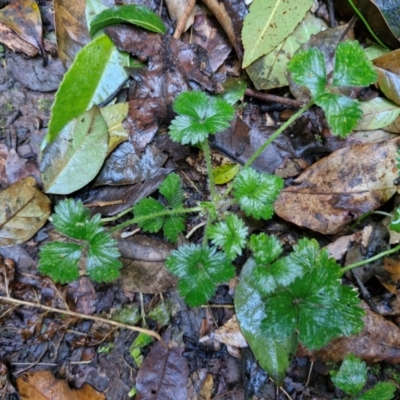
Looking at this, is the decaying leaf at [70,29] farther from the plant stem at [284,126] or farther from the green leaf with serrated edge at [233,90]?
the plant stem at [284,126]

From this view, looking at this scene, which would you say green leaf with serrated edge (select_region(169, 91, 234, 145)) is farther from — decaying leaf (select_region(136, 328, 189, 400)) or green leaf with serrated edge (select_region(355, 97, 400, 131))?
decaying leaf (select_region(136, 328, 189, 400))

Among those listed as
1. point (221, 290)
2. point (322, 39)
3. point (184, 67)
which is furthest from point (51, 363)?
point (322, 39)

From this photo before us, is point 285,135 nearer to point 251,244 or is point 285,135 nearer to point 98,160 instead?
point 251,244

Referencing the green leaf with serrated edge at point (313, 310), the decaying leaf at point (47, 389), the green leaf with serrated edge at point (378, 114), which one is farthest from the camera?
the green leaf with serrated edge at point (378, 114)

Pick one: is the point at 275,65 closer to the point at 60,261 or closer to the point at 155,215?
the point at 155,215

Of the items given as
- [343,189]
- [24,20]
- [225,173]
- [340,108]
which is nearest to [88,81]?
[24,20]

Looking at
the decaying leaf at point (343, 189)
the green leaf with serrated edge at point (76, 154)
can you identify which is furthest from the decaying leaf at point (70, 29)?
the decaying leaf at point (343, 189)

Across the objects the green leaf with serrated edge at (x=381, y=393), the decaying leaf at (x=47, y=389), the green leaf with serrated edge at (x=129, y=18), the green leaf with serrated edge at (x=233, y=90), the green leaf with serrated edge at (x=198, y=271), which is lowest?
the green leaf with serrated edge at (x=381, y=393)
